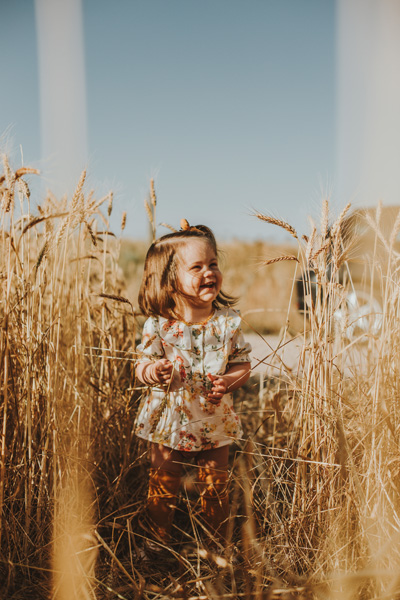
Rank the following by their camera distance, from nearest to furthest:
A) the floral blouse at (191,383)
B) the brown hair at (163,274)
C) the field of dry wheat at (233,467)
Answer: the field of dry wheat at (233,467)
the floral blouse at (191,383)
the brown hair at (163,274)

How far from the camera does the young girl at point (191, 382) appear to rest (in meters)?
1.60

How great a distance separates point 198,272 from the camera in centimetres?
164

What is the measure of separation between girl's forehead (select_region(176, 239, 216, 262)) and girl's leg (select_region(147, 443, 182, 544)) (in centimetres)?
67

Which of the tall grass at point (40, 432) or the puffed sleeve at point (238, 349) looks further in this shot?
the puffed sleeve at point (238, 349)

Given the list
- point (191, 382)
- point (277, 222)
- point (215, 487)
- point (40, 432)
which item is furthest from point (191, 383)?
point (277, 222)

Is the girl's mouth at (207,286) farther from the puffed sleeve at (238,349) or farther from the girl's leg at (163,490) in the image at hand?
the girl's leg at (163,490)

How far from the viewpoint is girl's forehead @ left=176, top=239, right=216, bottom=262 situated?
1.65 m

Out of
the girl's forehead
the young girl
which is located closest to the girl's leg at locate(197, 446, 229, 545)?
the young girl

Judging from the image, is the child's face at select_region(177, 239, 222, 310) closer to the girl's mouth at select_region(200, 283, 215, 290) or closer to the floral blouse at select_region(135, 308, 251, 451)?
the girl's mouth at select_region(200, 283, 215, 290)

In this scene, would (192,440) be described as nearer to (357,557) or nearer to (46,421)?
(46,421)

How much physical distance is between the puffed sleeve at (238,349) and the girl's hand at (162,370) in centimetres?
27

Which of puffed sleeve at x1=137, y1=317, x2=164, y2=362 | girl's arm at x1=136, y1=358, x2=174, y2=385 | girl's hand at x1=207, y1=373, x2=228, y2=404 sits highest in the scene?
puffed sleeve at x1=137, y1=317, x2=164, y2=362

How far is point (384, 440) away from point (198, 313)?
75cm

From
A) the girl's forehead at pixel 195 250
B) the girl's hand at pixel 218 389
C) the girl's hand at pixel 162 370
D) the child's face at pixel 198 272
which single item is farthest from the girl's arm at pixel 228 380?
the girl's forehead at pixel 195 250
